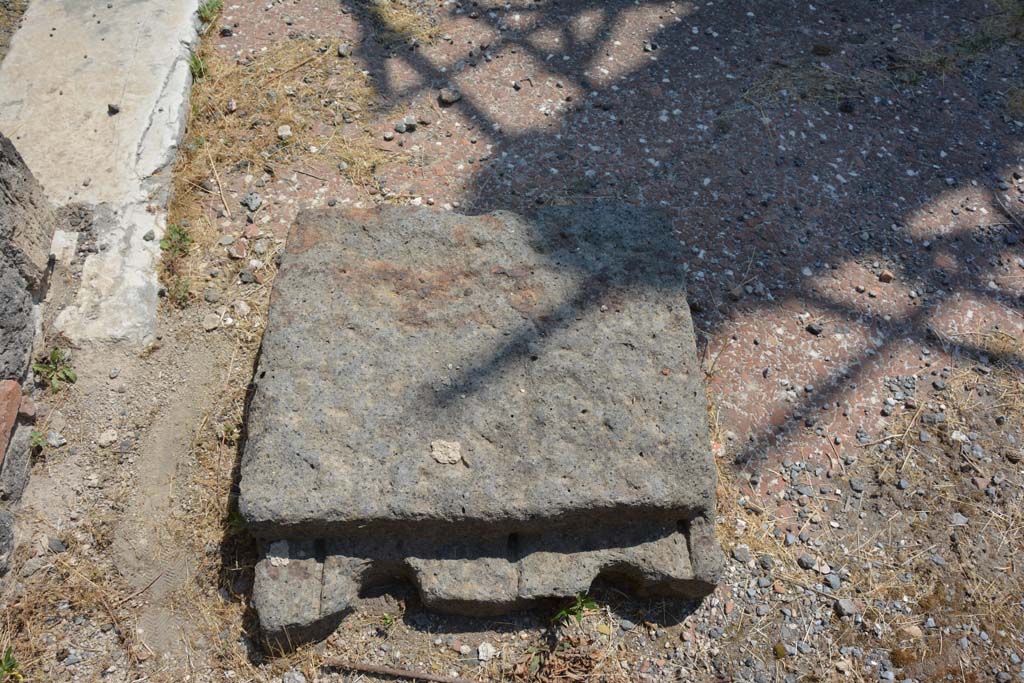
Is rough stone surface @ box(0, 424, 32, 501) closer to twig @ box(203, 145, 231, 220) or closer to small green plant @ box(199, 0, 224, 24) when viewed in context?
twig @ box(203, 145, 231, 220)

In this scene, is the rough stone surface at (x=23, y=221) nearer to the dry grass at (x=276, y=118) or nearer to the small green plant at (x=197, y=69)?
the dry grass at (x=276, y=118)

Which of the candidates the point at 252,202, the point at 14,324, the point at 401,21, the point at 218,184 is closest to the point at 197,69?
the point at 218,184

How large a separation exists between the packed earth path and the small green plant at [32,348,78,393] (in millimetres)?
50

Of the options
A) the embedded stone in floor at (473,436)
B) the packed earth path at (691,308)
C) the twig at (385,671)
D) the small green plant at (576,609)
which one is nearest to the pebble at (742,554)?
the packed earth path at (691,308)

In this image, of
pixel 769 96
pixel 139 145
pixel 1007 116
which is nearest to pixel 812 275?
pixel 769 96

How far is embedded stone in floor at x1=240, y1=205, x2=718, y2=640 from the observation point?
2287mm

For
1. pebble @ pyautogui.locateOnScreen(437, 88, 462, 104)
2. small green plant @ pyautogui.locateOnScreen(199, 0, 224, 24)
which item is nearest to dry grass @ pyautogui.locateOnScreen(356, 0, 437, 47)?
pebble @ pyautogui.locateOnScreen(437, 88, 462, 104)

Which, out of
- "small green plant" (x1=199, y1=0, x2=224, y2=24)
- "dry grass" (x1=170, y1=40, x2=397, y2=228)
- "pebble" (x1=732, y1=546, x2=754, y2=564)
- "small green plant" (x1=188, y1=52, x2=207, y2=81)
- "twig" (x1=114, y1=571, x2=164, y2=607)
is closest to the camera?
"twig" (x1=114, y1=571, x2=164, y2=607)

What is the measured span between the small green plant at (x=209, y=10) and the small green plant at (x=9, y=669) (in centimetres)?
318

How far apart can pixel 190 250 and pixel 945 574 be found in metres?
3.10

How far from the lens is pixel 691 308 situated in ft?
10.7

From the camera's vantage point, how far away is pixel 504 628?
8.10 ft

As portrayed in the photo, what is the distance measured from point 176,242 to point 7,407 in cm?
96

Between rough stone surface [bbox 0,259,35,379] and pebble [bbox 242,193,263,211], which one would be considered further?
pebble [bbox 242,193,263,211]
